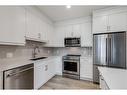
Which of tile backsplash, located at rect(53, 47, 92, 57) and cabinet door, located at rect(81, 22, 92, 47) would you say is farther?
tile backsplash, located at rect(53, 47, 92, 57)

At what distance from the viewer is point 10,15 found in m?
1.86

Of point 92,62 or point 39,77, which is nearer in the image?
point 39,77

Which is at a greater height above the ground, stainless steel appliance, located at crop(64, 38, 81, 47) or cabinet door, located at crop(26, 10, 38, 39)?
cabinet door, located at crop(26, 10, 38, 39)

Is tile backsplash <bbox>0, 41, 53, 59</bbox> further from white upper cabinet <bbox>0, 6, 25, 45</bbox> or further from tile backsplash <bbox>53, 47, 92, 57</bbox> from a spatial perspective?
tile backsplash <bbox>53, 47, 92, 57</bbox>

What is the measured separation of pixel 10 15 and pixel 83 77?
124 inches

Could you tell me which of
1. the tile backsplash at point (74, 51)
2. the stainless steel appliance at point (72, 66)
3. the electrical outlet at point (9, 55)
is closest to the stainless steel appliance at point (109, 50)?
the stainless steel appliance at point (72, 66)

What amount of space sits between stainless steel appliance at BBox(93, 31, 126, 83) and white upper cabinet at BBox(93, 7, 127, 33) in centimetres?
18

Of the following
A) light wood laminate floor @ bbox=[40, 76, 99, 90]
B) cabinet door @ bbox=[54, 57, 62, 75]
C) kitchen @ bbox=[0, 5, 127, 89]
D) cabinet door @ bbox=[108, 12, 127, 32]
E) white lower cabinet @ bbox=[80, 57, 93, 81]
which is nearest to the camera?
kitchen @ bbox=[0, 5, 127, 89]

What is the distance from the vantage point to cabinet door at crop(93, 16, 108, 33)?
294cm

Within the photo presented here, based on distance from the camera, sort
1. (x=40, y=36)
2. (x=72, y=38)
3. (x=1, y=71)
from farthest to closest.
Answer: (x=72, y=38) → (x=40, y=36) → (x=1, y=71)

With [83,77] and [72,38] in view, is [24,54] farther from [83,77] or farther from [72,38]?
[83,77]

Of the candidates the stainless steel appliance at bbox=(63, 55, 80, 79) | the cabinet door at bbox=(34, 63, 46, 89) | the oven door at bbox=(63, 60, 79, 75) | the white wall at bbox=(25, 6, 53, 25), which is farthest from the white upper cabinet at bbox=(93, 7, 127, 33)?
the cabinet door at bbox=(34, 63, 46, 89)

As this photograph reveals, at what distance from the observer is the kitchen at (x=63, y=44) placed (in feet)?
5.77
